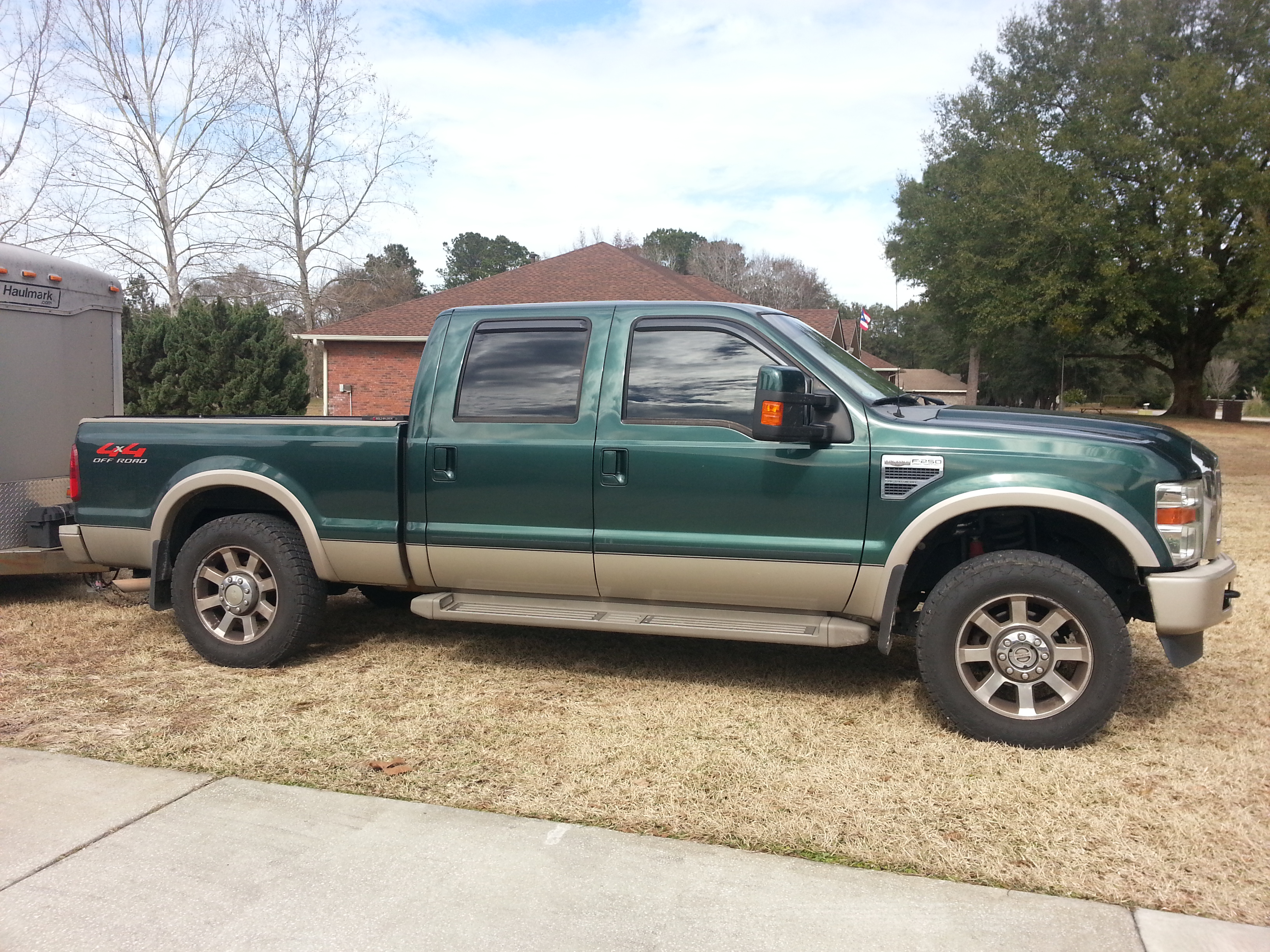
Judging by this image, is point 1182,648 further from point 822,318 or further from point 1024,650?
point 822,318

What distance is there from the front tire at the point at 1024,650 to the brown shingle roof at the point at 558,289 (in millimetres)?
20229

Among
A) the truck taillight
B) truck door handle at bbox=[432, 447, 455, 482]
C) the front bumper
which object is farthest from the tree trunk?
the truck taillight

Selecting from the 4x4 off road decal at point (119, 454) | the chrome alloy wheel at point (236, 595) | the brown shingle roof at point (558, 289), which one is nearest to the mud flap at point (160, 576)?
the chrome alloy wheel at point (236, 595)

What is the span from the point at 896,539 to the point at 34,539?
5.89m

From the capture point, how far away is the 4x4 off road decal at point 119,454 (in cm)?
580

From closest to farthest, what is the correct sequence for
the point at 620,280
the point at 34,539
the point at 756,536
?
the point at 756,536, the point at 34,539, the point at 620,280

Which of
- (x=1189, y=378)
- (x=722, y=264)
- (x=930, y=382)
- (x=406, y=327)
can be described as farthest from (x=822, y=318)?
(x=930, y=382)

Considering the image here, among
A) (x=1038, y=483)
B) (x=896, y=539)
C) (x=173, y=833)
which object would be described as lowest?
(x=173, y=833)

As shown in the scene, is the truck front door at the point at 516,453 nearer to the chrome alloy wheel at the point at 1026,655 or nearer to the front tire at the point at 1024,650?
the front tire at the point at 1024,650

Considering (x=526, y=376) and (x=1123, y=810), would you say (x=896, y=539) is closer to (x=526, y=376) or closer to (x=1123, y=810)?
(x=1123, y=810)

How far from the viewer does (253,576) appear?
567 cm

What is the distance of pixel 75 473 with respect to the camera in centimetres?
595

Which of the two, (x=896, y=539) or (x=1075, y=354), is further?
(x=1075, y=354)

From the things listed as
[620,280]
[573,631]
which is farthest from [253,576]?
[620,280]
